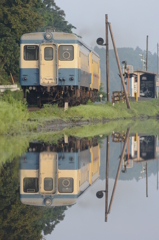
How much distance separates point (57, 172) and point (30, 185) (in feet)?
4.74

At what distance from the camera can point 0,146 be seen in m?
14.3

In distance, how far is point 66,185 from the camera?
8648 millimetres

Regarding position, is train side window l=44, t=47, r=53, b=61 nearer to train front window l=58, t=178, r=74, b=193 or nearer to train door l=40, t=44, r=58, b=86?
train door l=40, t=44, r=58, b=86

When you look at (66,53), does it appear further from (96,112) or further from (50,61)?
(96,112)

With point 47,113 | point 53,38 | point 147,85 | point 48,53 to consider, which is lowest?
point 47,113

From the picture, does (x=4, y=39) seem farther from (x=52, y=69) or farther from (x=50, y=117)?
(x=50, y=117)

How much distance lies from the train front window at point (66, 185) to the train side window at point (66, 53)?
1850 centimetres

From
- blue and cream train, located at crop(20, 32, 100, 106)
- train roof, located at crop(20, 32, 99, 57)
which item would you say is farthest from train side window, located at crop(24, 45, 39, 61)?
train roof, located at crop(20, 32, 99, 57)

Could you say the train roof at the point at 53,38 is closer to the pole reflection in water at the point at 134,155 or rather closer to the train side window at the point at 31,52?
the train side window at the point at 31,52

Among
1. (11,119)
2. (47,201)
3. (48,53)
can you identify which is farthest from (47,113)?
(47,201)

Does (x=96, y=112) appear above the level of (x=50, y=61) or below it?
below

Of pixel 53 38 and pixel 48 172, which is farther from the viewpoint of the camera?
pixel 53 38

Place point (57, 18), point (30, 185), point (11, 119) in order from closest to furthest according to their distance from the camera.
→ point (30, 185), point (11, 119), point (57, 18)

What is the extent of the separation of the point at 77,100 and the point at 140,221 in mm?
24920
